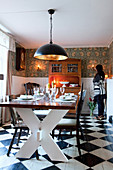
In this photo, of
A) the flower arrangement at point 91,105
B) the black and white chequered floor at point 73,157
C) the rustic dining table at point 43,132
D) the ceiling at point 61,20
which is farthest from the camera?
the flower arrangement at point 91,105

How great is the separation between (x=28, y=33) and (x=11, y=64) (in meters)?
1.01

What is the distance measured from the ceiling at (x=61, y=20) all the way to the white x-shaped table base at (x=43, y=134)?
2002 mm

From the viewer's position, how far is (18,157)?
2.19 metres

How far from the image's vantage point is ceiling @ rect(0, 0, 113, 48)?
2.97 meters

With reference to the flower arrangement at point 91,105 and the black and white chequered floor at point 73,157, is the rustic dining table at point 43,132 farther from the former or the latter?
the flower arrangement at point 91,105

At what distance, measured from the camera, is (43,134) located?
6.97 feet

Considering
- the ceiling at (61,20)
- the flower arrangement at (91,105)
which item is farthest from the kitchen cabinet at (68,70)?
the ceiling at (61,20)

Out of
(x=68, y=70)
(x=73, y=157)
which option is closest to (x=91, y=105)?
(x=68, y=70)

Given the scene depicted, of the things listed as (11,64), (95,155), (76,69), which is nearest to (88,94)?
(76,69)

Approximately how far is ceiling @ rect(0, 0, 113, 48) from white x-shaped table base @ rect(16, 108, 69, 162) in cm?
200

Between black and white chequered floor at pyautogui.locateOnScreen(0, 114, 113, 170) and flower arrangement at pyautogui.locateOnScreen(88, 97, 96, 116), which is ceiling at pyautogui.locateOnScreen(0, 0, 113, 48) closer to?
flower arrangement at pyautogui.locateOnScreen(88, 97, 96, 116)

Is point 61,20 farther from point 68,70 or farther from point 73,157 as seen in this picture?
point 73,157

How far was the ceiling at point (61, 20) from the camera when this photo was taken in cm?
297

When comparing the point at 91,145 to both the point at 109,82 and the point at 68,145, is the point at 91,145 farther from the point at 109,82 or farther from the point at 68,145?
the point at 109,82
